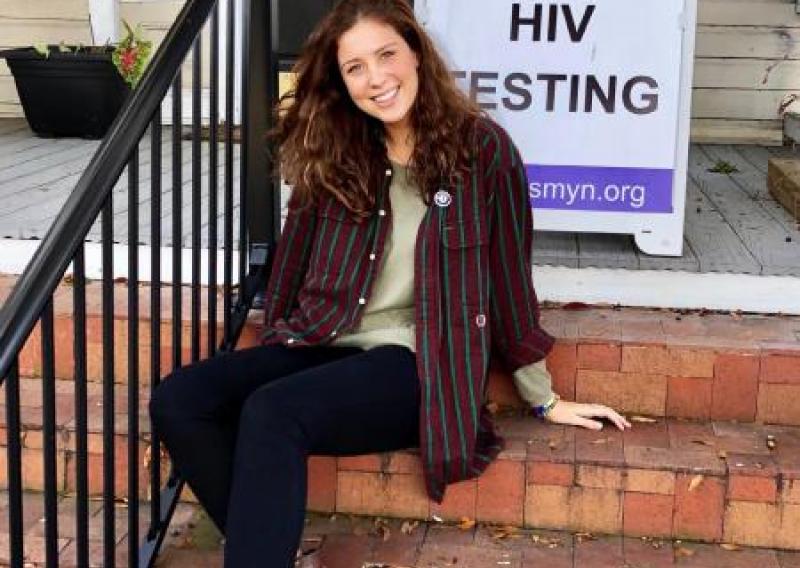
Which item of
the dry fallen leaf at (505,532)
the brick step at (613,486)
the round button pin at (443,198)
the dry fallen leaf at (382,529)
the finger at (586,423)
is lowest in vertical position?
the dry fallen leaf at (382,529)

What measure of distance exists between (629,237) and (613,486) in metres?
0.99

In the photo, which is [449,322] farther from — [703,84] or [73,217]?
[703,84]

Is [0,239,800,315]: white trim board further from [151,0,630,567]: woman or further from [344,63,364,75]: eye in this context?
[344,63,364,75]: eye

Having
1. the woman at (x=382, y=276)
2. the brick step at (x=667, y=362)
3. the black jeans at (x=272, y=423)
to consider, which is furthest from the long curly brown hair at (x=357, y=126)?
the brick step at (x=667, y=362)

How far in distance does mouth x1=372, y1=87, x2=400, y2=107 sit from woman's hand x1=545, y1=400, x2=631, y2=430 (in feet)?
2.42

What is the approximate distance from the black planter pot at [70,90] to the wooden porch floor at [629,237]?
5.0 inches

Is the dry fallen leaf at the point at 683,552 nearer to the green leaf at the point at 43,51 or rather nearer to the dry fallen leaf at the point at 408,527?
the dry fallen leaf at the point at 408,527

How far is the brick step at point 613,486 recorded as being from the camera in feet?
7.25

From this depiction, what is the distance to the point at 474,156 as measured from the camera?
Answer: 6.99 ft

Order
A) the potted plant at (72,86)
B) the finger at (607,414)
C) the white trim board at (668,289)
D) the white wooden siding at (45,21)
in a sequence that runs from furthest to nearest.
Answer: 1. the white wooden siding at (45,21)
2. the potted plant at (72,86)
3. the white trim board at (668,289)
4. the finger at (607,414)

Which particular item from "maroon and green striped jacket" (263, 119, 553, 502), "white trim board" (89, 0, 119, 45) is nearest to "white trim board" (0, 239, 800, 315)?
"maroon and green striped jacket" (263, 119, 553, 502)

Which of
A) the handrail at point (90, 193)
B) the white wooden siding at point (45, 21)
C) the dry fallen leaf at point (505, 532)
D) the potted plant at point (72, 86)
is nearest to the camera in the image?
the handrail at point (90, 193)

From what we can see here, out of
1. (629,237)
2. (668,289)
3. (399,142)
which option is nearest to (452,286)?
(399,142)

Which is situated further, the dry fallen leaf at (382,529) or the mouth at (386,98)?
the dry fallen leaf at (382,529)
